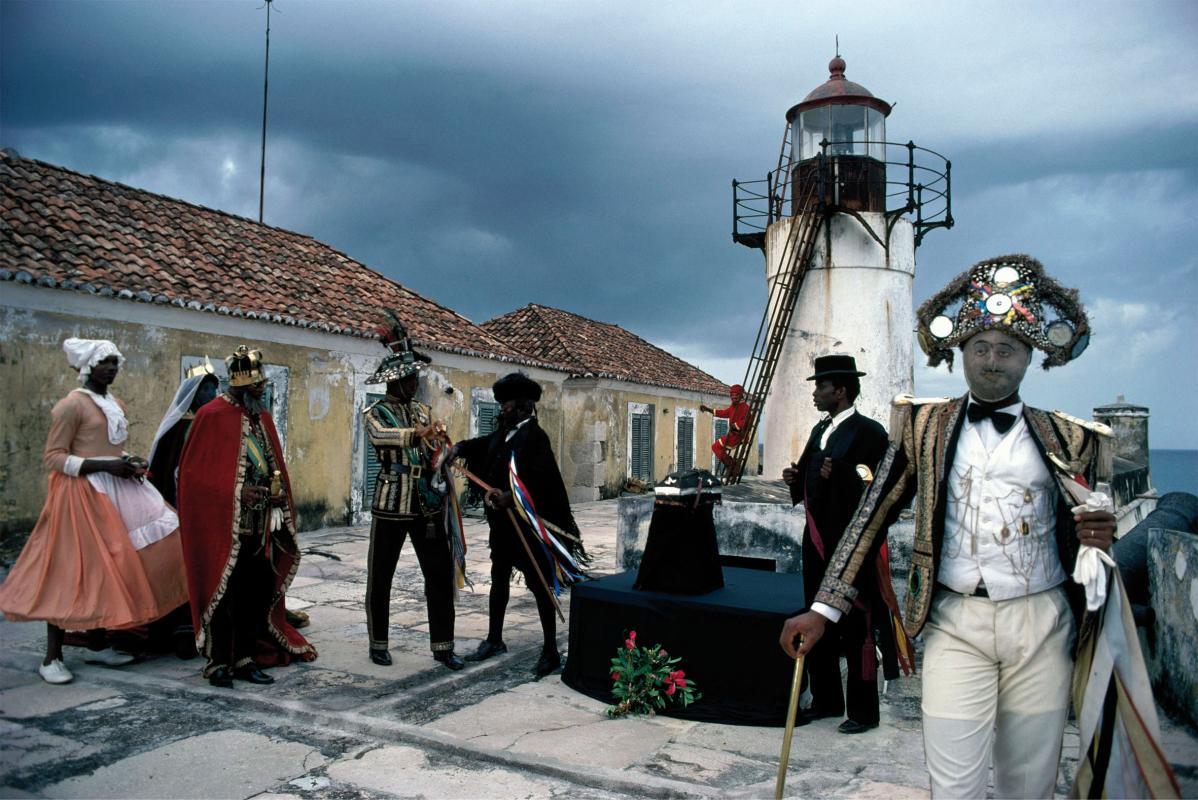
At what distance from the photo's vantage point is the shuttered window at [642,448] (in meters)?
22.7

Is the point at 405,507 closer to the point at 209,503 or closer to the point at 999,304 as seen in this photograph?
the point at 209,503

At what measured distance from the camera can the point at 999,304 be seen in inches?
106

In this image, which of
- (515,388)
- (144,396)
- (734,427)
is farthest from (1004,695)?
(144,396)

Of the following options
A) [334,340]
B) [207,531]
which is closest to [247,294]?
[334,340]

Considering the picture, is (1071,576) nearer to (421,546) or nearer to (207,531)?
(421,546)

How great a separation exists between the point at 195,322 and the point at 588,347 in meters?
11.9

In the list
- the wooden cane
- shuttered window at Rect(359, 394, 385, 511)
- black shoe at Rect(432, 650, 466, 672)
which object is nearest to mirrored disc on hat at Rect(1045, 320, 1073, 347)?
the wooden cane

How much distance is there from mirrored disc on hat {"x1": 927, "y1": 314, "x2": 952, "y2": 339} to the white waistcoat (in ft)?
1.14

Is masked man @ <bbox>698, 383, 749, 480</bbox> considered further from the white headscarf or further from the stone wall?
the white headscarf

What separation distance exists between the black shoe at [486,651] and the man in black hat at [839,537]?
7.17 ft

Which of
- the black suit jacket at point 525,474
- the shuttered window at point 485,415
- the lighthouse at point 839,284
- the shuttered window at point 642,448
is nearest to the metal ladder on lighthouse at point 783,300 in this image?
the lighthouse at point 839,284

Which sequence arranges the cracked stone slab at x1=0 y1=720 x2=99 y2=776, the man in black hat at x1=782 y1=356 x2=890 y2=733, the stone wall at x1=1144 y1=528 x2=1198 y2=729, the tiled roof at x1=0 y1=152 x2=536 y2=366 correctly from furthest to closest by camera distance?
the tiled roof at x1=0 y1=152 x2=536 y2=366, the man in black hat at x1=782 y1=356 x2=890 y2=733, the stone wall at x1=1144 y1=528 x2=1198 y2=729, the cracked stone slab at x1=0 y1=720 x2=99 y2=776

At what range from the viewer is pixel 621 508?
8.41m

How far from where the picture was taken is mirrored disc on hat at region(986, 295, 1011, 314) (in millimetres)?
2676
